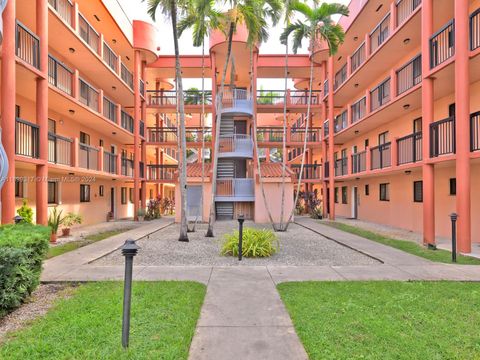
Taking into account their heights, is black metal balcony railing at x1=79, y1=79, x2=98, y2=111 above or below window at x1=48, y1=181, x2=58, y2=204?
above

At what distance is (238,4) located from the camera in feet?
41.0

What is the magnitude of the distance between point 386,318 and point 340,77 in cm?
2067

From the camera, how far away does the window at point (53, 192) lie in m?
15.1

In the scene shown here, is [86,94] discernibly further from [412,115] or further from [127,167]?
[412,115]

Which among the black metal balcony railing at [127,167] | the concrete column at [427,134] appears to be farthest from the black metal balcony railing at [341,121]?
the black metal balcony railing at [127,167]

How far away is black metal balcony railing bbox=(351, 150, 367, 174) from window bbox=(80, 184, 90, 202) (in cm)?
1663

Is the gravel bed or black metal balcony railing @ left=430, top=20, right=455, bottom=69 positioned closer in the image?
the gravel bed

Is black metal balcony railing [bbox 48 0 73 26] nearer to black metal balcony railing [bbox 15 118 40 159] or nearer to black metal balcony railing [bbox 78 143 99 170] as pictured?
black metal balcony railing [bbox 78 143 99 170]

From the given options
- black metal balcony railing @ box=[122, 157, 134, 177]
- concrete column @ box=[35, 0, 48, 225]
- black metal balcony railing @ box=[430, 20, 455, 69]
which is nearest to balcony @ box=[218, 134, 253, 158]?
black metal balcony railing @ box=[122, 157, 134, 177]

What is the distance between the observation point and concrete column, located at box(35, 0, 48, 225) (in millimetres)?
11383

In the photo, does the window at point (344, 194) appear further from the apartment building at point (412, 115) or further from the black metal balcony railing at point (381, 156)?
the black metal balcony railing at point (381, 156)

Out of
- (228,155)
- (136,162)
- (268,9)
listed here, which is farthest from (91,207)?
(268,9)

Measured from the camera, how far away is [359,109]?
64.7 feet

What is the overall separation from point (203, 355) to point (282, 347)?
96 centimetres
